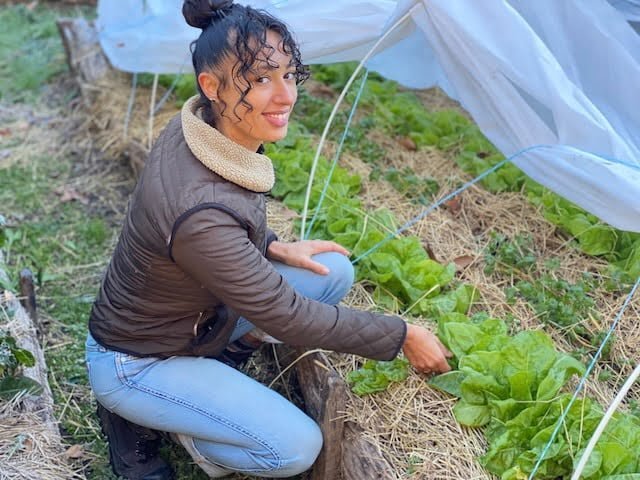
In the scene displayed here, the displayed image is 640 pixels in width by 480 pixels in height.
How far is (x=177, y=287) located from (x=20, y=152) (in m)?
2.82

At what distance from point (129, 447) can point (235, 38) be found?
125cm

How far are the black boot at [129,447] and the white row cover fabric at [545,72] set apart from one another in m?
1.46

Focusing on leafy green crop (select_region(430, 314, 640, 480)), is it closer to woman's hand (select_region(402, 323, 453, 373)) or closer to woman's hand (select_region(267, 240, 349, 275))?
woman's hand (select_region(402, 323, 453, 373))

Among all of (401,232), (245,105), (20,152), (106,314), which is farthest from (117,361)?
(20,152)

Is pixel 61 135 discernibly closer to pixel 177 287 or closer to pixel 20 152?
pixel 20 152

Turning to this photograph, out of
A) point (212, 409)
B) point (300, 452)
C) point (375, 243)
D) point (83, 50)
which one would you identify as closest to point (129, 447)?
point (212, 409)

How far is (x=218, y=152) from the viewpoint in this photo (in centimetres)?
189

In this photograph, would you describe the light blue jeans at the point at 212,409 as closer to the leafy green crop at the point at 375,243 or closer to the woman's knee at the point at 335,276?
the woman's knee at the point at 335,276

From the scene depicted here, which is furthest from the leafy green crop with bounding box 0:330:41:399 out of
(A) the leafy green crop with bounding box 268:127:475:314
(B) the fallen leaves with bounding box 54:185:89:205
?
(B) the fallen leaves with bounding box 54:185:89:205

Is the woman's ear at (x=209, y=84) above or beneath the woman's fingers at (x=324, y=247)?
A: above

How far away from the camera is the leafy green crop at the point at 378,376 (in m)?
2.26

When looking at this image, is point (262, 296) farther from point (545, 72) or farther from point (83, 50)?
point (83, 50)

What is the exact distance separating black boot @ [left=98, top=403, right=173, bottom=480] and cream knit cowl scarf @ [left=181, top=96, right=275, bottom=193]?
2.81ft

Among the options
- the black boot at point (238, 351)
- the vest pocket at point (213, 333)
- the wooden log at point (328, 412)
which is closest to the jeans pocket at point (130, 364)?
the vest pocket at point (213, 333)
